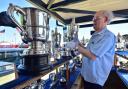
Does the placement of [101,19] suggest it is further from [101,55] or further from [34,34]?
[34,34]

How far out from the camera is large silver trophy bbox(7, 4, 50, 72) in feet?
2.72

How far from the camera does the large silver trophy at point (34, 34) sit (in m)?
0.83

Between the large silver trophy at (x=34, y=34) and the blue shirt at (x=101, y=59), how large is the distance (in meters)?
0.45

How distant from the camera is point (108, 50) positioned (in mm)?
1287

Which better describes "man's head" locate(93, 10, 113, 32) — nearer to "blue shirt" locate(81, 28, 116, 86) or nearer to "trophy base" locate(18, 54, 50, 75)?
"blue shirt" locate(81, 28, 116, 86)

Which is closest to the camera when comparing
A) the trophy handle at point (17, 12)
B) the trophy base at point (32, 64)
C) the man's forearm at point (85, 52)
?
the trophy handle at point (17, 12)

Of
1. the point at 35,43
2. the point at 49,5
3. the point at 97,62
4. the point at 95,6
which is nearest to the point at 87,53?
the point at 97,62

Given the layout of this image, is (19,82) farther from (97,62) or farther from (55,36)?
(55,36)

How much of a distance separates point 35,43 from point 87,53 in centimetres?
42

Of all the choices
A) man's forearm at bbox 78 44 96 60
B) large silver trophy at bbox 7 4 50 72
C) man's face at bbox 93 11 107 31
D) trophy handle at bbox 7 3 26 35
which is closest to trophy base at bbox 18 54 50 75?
large silver trophy at bbox 7 4 50 72

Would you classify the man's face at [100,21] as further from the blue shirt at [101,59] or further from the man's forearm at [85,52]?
the man's forearm at [85,52]

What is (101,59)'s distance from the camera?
4.32 feet

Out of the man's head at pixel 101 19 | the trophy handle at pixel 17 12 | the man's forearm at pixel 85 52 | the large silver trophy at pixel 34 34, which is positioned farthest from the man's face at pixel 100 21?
the trophy handle at pixel 17 12

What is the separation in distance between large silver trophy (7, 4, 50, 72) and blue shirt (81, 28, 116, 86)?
17.7 inches
